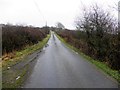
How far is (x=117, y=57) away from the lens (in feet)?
49.6

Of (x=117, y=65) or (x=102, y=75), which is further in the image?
(x=117, y=65)

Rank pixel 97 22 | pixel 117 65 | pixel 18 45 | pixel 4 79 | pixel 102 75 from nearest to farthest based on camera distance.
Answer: pixel 4 79 → pixel 102 75 → pixel 117 65 → pixel 97 22 → pixel 18 45

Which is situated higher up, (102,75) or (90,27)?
(90,27)

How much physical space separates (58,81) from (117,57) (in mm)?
6126

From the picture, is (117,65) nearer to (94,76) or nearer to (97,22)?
(94,76)

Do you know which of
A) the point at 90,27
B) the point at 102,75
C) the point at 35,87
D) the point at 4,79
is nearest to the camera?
the point at 35,87

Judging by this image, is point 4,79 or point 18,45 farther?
point 18,45

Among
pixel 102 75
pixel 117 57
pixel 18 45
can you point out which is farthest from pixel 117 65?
pixel 18 45

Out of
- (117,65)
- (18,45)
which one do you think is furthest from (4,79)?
(18,45)

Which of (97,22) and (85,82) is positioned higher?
(97,22)

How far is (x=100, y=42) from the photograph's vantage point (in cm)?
2241

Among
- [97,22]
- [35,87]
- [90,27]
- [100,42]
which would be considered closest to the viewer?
[35,87]

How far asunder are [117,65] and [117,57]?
0.53 meters

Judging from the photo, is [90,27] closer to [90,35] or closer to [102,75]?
[90,35]
